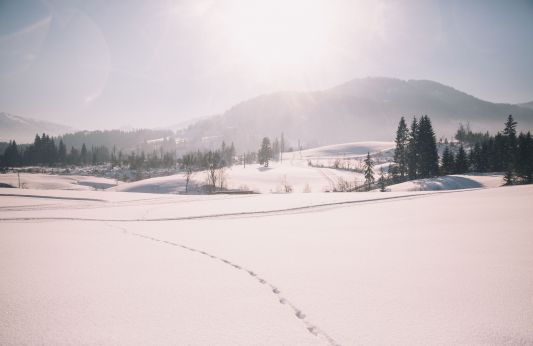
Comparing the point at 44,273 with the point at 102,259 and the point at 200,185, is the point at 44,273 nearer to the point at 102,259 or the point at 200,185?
the point at 102,259

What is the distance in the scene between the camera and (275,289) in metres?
4.52

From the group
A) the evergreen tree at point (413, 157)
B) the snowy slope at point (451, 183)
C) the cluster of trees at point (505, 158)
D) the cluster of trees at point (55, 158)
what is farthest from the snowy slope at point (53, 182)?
the cluster of trees at point (505, 158)

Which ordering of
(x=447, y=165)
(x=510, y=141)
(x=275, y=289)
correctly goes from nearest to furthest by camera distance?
(x=275, y=289), (x=510, y=141), (x=447, y=165)

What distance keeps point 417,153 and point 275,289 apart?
74.8 metres

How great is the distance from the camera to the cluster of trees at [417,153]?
66.6m

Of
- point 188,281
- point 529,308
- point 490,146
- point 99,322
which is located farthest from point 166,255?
point 490,146

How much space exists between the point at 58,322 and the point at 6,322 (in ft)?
2.27

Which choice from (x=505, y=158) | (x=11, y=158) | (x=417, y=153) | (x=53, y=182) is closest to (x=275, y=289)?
(x=417, y=153)

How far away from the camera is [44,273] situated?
5.41 m

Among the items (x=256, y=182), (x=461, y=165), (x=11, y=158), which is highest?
(x=11, y=158)

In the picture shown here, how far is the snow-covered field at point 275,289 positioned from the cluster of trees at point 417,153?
6608 centimetres

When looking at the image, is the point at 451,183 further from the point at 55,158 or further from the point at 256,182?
the point at 55,158

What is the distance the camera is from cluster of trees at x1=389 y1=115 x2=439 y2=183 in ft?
218

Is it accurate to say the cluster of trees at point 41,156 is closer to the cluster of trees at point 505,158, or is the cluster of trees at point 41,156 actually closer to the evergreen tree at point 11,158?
the evergreen tree at point 11,158
